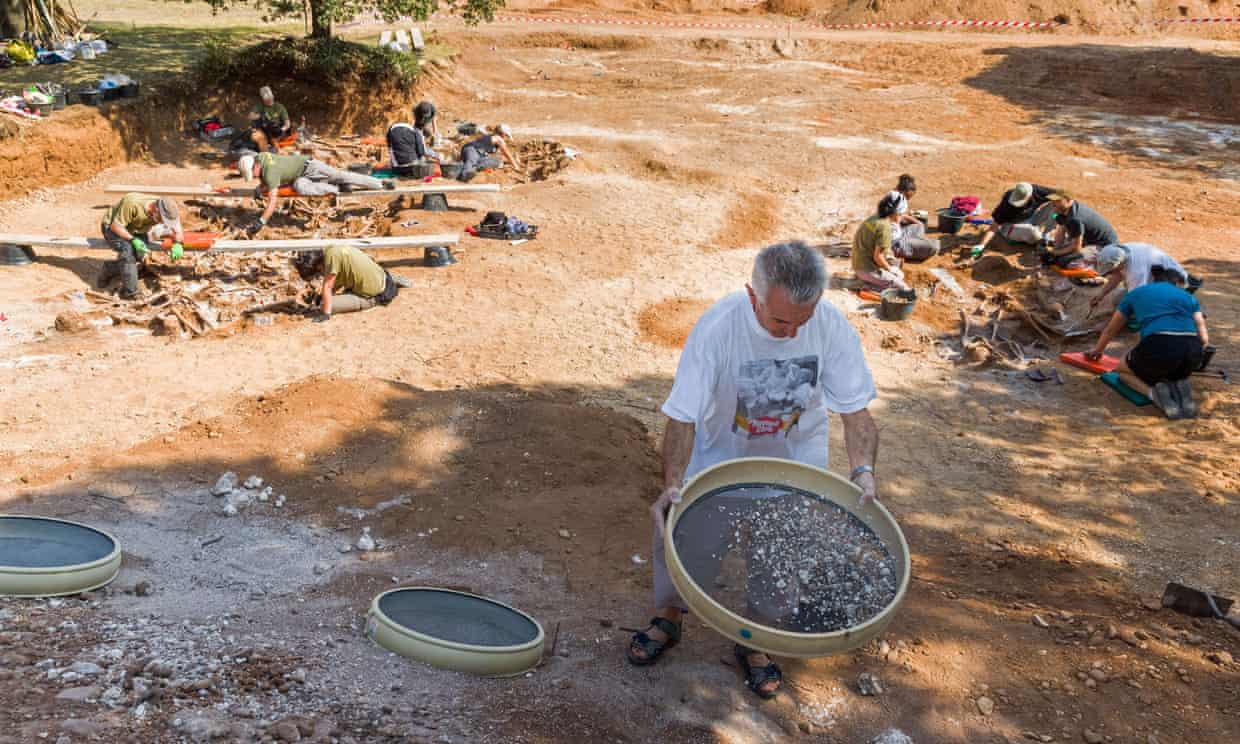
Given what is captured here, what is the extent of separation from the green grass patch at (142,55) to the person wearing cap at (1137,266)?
44.2 ft

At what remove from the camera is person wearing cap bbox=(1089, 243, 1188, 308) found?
7.51 m

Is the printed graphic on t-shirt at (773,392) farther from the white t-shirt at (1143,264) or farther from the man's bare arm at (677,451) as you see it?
the white t-shirt at (1143,264)

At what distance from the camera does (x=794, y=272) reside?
9.62ft

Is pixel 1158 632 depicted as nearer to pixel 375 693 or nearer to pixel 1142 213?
pixel 375 693

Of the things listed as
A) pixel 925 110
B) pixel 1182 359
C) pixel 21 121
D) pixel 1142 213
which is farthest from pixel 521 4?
pixel 1182 359

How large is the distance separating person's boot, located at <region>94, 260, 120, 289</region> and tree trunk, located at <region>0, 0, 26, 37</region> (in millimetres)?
8777

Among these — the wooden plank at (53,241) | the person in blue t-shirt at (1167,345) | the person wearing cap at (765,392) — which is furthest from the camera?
the wooden plank at (53,241)

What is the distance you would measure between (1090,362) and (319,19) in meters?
12.1

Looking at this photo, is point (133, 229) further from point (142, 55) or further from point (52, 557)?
point (142, 55)

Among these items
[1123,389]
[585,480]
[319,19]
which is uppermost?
[319,19]

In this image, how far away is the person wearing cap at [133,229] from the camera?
348 inches

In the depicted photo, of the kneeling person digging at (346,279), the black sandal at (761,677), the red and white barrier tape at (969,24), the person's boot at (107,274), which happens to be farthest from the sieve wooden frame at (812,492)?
Result: the red and white barrier tape at (969,24)

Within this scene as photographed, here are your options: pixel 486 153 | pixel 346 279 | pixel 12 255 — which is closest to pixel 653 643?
pixel 346 279

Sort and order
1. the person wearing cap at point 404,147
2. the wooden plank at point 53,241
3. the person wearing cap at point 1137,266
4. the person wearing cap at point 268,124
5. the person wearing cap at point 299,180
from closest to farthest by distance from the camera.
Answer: the person wearing cap at point 1137,266, the wooden plank at point 53,241, the person wearing cap at point 299,180, the person wearing cap at point 404,147, the person wearing cap at point 268,124
